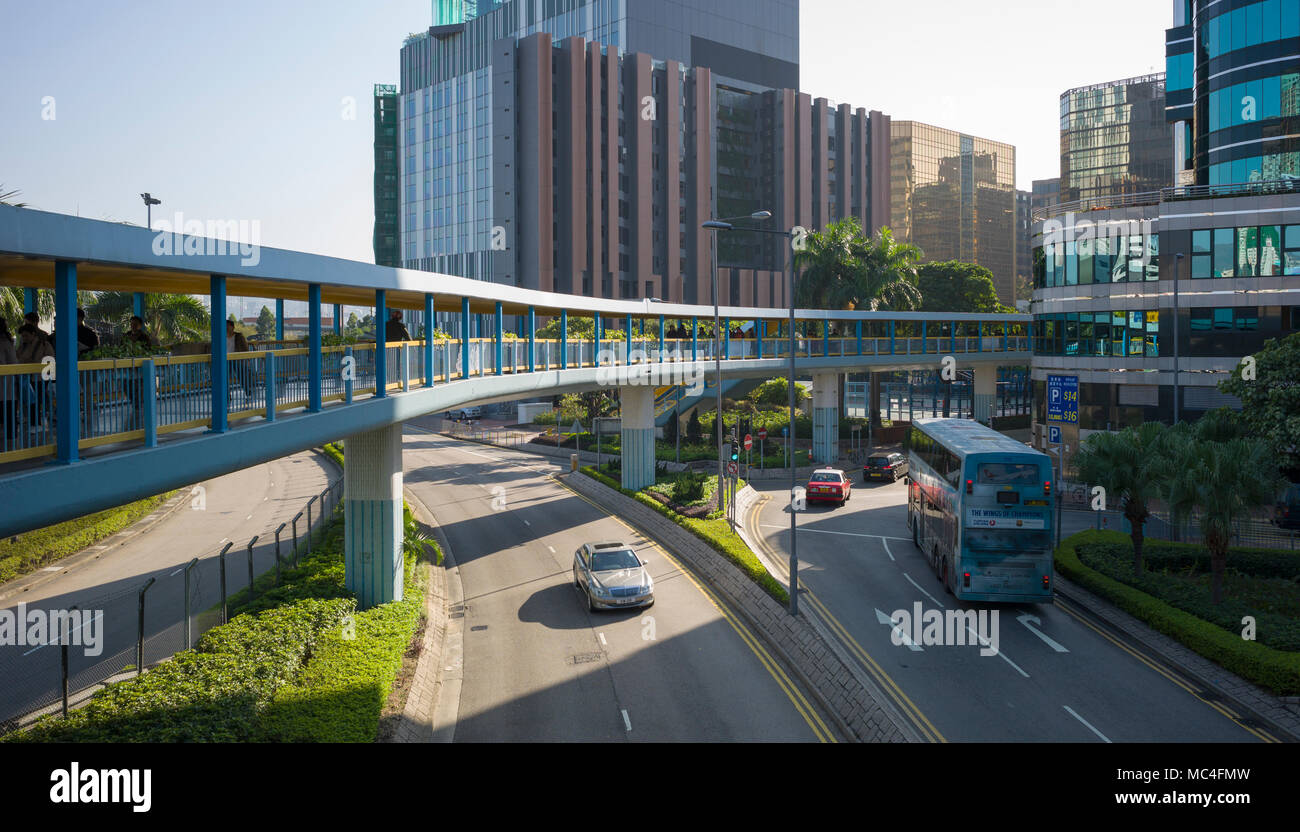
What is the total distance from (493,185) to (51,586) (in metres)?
65.7

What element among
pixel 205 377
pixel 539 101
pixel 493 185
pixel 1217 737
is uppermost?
pixel 539 101

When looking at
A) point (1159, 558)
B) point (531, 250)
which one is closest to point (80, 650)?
point (1159, 558)

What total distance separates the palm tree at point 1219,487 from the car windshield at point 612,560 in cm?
1350

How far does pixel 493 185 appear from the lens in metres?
85.7

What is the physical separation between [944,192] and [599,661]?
519 ft

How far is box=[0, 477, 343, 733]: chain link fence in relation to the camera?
52.3ft

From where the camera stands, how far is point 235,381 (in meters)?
13.7

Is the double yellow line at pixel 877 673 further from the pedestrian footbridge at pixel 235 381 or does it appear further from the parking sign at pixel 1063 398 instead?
the parking sign at pixel 1063 398

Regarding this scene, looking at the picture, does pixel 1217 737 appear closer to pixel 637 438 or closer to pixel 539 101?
pixel 637 438

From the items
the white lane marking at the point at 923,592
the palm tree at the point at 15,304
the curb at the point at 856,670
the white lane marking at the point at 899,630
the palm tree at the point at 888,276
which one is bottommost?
the white lane marking at the point at 899,630

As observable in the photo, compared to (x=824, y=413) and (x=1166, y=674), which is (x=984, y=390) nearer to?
(x=824, y=413)

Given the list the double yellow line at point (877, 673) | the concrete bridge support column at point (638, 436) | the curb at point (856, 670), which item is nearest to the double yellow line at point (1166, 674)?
the double yellow line at point (877, 673)

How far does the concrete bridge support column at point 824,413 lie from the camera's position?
51.5 meters

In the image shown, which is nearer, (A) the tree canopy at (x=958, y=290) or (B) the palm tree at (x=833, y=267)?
(B) the palm tree at (x=833, y=267)
